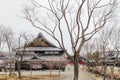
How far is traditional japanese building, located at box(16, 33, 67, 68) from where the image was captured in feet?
241

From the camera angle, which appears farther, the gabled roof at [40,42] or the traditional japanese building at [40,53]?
the gabled roof at [40,42]

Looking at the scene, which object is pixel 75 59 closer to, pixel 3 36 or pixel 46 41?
pixel 3 36

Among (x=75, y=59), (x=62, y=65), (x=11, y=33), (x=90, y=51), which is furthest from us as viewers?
(x=62, y=65)

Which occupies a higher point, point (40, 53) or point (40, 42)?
point (40, 42)

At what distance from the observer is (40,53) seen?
269 ft

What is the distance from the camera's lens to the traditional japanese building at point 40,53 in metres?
73.4

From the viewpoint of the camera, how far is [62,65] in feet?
238

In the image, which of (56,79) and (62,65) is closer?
(56,79)

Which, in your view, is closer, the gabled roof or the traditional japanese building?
the traditional japanese building

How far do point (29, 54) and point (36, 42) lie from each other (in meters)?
7.84

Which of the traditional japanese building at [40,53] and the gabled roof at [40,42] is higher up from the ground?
the gabled roof at [40,42]

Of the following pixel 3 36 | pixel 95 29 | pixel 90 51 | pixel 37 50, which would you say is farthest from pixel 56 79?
pixel 37 50

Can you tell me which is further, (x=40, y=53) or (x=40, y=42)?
(x=40, y=42)

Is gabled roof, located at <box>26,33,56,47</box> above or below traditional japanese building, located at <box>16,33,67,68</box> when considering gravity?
above
